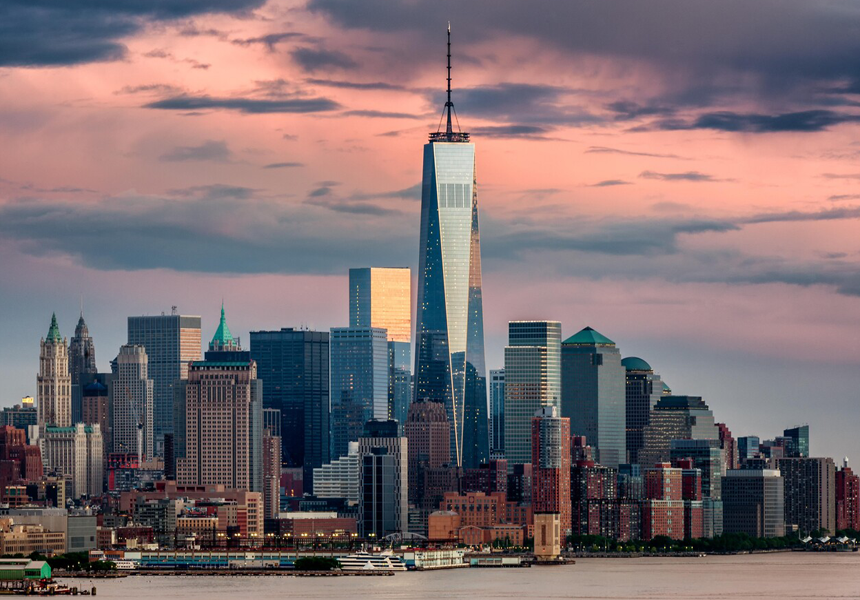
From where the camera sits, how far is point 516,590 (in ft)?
589

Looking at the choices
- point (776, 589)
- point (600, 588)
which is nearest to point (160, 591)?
point (600, 588)

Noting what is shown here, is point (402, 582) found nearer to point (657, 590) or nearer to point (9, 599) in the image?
point (657, 590)

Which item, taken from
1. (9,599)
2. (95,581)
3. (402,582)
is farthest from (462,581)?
(9,599)

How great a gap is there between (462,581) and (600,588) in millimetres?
17225

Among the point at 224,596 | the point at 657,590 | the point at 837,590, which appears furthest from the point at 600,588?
the point at 224,596

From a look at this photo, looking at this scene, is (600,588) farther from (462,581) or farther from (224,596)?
(224,596)

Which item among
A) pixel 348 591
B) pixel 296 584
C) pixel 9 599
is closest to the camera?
pixel 9 599

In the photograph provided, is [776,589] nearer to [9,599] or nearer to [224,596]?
[224,596]

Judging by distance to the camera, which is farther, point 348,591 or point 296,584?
point 296,584

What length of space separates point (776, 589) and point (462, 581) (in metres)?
29.7

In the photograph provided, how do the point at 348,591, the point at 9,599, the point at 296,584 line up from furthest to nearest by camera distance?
the point at 296,584
the point at 348,591
the point at 9,599

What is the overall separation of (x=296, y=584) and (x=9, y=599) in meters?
33.1

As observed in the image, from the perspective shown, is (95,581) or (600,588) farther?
(95,581)

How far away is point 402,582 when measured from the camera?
193375 millimetres
